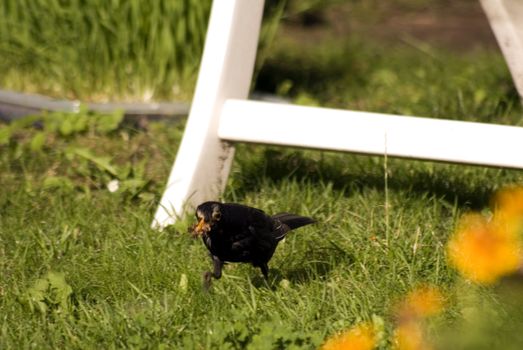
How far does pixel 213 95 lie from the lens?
3059 mm

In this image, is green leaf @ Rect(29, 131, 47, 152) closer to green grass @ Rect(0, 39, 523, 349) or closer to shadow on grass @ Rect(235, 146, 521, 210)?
green grass @ Rect(0, 39, 523, 349)

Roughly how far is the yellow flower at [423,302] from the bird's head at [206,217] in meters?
0.46

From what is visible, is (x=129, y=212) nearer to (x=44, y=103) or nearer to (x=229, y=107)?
(x=229, y=107)

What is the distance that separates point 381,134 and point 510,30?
463 mm

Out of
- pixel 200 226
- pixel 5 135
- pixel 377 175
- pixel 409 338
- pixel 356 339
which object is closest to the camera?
pixel 409 338

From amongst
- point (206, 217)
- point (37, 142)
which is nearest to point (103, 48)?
point (37, 142)

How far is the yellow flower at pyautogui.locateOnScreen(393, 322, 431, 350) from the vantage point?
2016mm

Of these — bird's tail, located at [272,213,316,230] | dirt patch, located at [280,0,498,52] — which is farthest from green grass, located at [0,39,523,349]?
dirt patch, located at [280,0,498,52]

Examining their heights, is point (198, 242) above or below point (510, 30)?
below

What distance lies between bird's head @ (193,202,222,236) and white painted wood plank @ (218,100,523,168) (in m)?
0.52

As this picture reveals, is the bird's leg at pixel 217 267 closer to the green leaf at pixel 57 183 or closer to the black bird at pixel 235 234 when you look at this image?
the black bird at pixel 235 234

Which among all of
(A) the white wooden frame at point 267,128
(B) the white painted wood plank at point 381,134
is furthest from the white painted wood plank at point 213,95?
(B) the white painted wood plank at point 381,134

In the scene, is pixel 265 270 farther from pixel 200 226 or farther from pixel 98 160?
pixel 98 160

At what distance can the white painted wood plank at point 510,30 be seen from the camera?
9.57 ft
